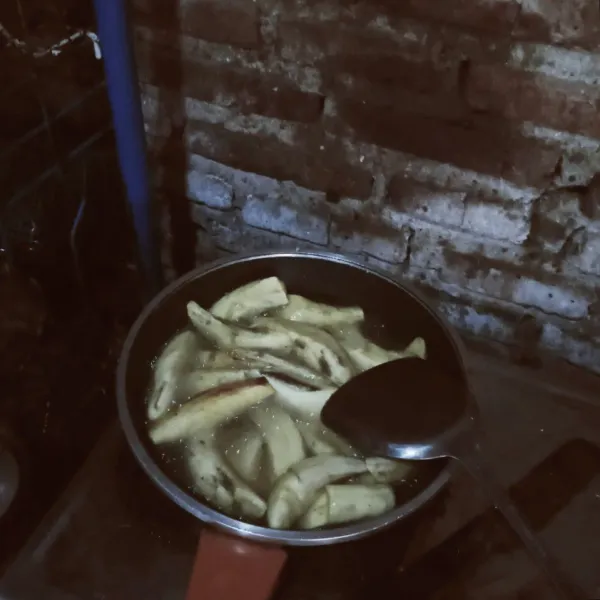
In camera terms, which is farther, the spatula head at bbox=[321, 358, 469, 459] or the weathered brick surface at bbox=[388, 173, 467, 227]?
the weathered brick surface at bbox=[388, 173, 467, 227]

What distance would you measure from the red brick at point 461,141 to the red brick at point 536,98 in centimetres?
2

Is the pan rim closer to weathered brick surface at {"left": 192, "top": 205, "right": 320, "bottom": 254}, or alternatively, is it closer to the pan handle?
the pan handle

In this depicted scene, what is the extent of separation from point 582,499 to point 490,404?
10 centimetres

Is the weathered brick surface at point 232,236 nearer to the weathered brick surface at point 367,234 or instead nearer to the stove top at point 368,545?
the weathered brick surface at point 367,234

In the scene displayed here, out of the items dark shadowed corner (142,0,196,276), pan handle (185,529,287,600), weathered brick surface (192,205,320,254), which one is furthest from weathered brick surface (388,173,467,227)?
pan handle (185,529,287,600)

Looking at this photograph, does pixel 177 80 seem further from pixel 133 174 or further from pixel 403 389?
pixel 403 389

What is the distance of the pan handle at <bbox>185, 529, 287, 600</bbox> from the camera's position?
41 cm

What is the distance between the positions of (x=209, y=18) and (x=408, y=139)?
188 millimetres

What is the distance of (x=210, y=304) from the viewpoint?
1.87 feet

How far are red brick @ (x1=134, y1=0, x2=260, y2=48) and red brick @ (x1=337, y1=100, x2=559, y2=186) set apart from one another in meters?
0.10

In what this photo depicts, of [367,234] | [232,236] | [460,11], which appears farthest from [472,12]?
Answer: [232,236]

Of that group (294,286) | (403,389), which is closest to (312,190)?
(294,286)

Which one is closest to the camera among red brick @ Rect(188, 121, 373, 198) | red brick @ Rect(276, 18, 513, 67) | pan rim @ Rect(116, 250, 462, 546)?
pan rim @ Rect(116, 250, 462, 546)

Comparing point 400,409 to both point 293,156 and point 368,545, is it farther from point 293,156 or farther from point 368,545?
point 293,156
